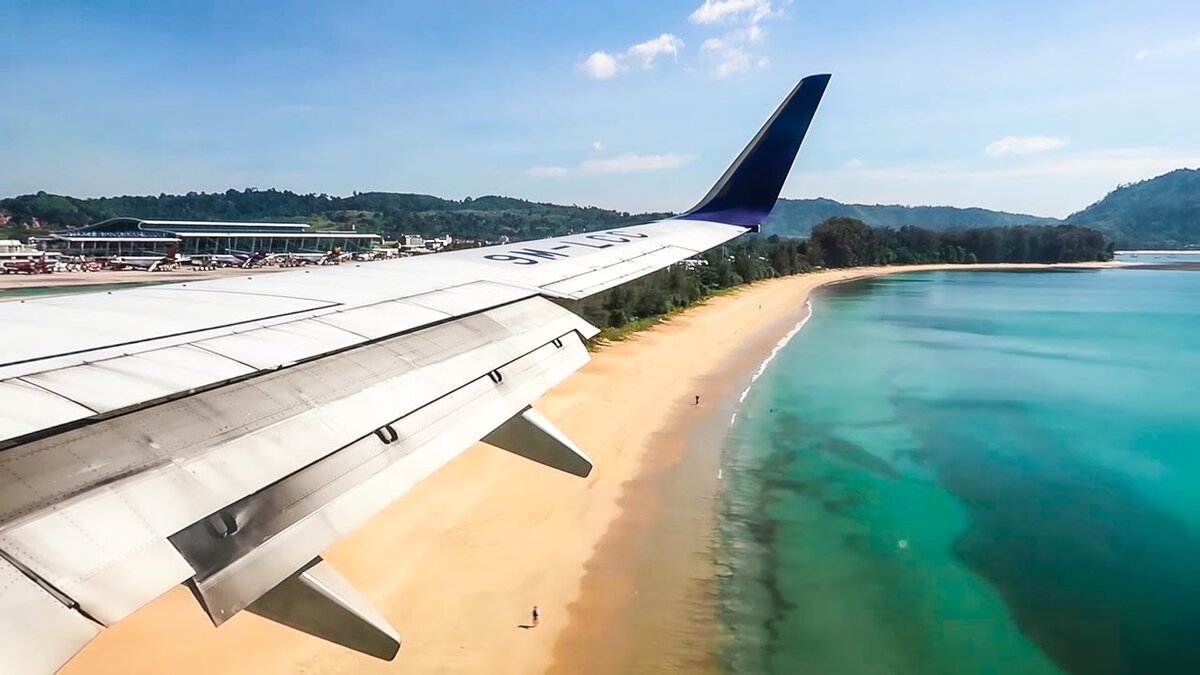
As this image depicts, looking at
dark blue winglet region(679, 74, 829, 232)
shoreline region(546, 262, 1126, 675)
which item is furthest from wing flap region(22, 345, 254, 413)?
shoreline region(546, 262, 1126, 675)

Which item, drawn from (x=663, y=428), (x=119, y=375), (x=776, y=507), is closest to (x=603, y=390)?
(x=663, y=428)

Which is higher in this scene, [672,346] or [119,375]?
[119,375]

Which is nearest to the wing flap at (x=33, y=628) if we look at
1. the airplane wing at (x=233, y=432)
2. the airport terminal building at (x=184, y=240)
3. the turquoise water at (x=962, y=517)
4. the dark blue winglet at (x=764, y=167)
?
the airplane wing at (x=233, y=432)

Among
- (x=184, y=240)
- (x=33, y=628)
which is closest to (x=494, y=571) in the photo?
(x=33, y=628)

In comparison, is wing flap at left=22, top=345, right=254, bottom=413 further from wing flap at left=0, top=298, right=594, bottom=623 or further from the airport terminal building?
the airport terminal building

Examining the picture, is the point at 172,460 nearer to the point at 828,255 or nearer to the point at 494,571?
the point at 494,571

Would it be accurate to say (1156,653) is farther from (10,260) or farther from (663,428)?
(10,260)

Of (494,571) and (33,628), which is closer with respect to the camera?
(33,628)
